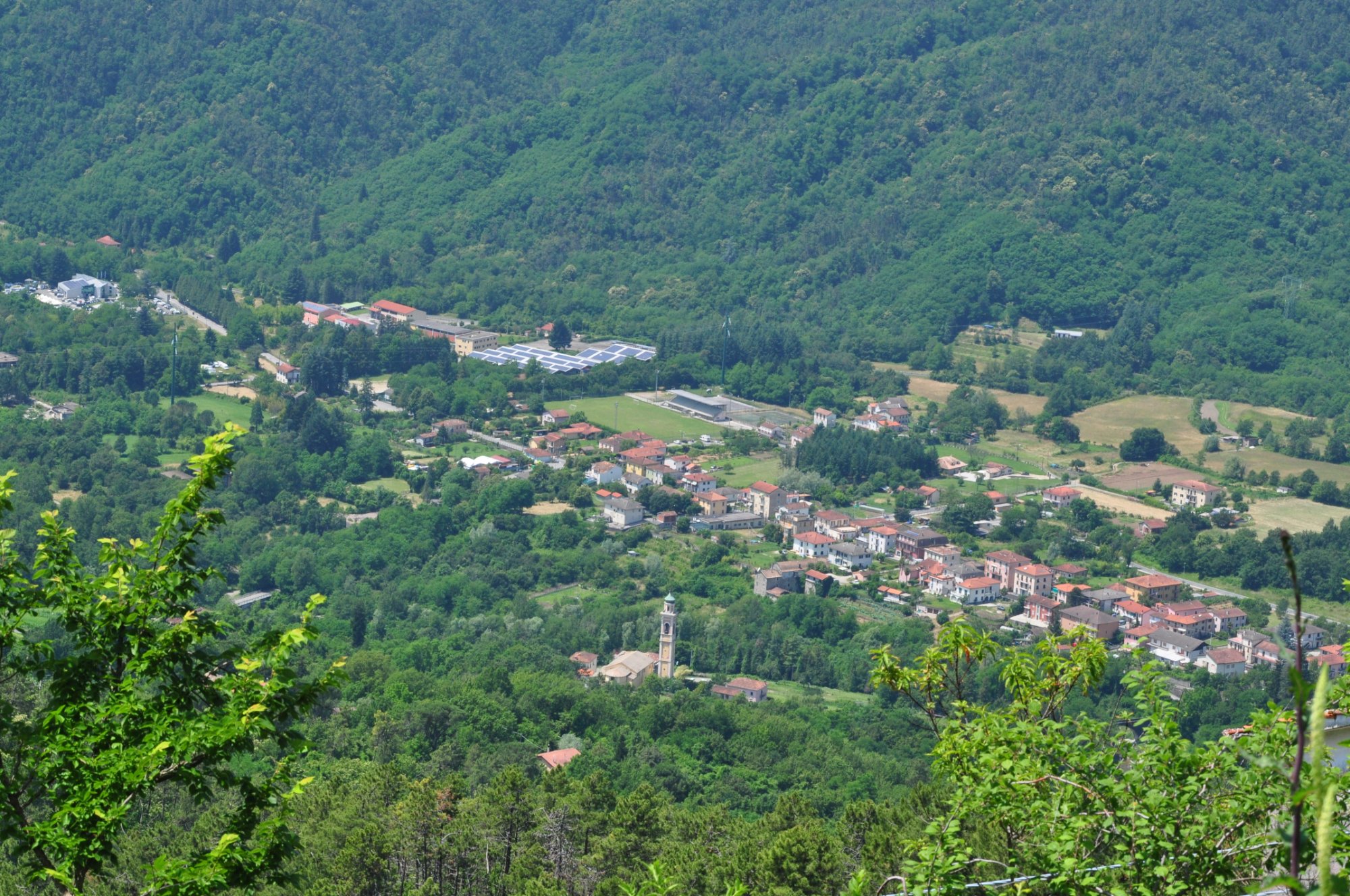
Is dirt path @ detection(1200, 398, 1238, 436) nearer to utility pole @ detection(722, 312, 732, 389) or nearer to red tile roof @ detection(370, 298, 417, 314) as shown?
utility pole @ detection(722, 312, 732, 389)

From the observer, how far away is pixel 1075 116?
62062 millimetres

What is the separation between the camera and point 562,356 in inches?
1916

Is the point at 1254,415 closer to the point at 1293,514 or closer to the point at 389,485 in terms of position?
the point at 1293,514

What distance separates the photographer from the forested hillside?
55188 millimetres

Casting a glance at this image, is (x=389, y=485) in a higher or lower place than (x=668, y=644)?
lower

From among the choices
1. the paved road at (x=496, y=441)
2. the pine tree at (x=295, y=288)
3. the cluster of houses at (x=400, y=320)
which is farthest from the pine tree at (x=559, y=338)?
the pine tree at (x=295, y=288)

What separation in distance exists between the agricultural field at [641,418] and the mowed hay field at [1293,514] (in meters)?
13.5

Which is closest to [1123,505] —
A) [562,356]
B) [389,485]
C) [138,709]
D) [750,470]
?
[750,470]

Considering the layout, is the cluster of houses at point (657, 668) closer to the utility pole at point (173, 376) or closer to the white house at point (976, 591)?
the white house at point (976, 591)

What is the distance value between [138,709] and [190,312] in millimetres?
47563

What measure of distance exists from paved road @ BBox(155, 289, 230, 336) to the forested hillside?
5.94 ft

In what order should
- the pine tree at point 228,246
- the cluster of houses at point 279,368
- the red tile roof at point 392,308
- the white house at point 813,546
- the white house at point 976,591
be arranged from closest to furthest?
the white house at point 976,591, the white house at point 813,546, the cluster of houses at point 279,368, the red tile roof at point 392,308, the pine tree at point 228,246

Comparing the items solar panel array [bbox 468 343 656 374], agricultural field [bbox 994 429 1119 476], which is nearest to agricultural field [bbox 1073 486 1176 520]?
agricultural field [bbox 994 429 1119 476]

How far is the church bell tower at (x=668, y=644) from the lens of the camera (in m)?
27.9
